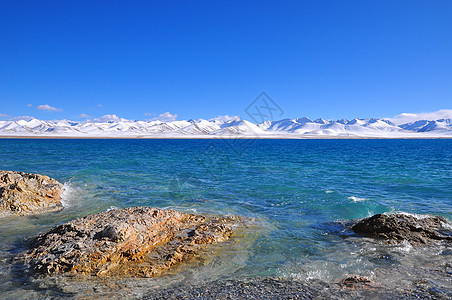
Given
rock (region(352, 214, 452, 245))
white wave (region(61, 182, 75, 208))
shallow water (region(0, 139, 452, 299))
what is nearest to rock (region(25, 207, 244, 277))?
shallow water (region(0, 139, 452, 299))

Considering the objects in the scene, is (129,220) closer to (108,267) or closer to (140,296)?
(108,267)

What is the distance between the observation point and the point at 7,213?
832cm

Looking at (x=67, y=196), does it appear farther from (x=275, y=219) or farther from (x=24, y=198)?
(x=275, y=219)

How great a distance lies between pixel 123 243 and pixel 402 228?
22.1ft

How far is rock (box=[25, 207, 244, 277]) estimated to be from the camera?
4.93 m

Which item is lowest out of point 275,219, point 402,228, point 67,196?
point 275,219

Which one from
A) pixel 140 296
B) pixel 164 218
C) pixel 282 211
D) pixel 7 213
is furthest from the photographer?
pixel 282 211

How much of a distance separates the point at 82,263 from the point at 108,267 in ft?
1.52

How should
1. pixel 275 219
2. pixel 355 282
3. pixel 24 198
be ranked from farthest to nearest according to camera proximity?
pixel 24 198
pixel 275 219
pixel 355 282

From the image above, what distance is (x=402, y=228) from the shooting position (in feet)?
22.7

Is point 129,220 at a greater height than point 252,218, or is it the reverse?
point 129,220

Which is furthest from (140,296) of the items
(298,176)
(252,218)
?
(298,176)

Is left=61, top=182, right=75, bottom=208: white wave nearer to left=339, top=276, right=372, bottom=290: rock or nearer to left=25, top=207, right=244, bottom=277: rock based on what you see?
left=25, top=207, right=244, bottom=277: rock

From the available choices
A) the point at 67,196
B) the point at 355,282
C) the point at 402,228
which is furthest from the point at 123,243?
the point at 67,196
